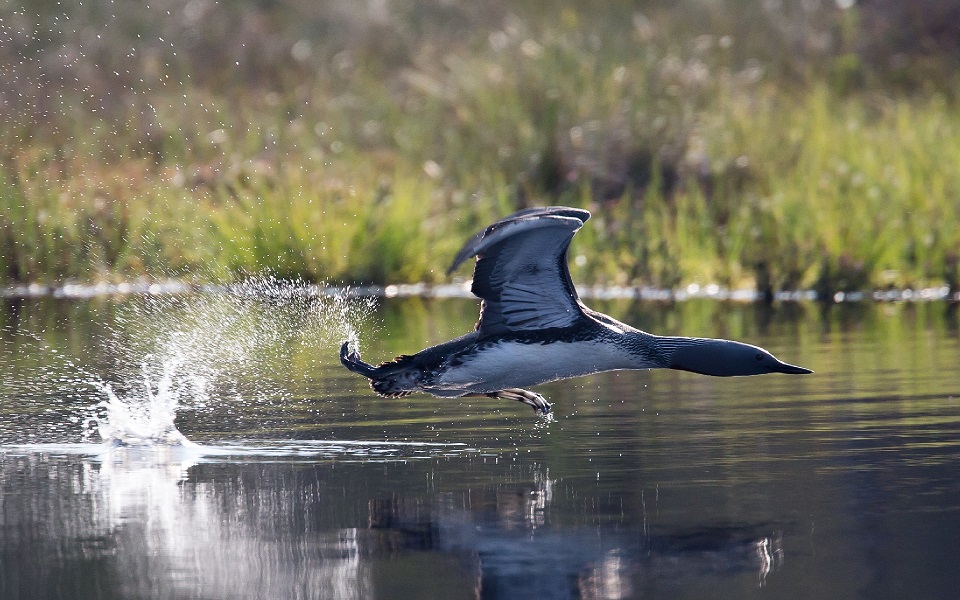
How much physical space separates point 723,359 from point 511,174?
39.0 ft

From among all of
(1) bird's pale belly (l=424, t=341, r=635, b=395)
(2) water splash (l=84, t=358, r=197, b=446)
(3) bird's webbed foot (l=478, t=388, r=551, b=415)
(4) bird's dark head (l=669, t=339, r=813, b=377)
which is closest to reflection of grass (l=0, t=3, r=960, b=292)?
(2) water splash (l=84, t=358, r=197, b=446)

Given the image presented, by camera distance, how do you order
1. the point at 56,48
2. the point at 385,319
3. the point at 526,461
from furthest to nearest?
1. the point at 56,48
2. the point at 385,319
3. the point at 526,461

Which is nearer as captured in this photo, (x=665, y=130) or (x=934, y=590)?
(x=934, y=590)

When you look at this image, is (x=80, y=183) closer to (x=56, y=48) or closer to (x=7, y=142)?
(x=7, y=142)

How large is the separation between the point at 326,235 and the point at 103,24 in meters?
16.4

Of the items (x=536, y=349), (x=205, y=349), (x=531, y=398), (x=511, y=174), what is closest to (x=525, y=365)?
(x=536, y=349)

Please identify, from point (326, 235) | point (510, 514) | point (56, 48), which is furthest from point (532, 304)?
point (56, 48)

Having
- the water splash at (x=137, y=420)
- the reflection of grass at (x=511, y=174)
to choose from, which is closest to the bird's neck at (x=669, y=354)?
the water splash at (x=137, y=420)

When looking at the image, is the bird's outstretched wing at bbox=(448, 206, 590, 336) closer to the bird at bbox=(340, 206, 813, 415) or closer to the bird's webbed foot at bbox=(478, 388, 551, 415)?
the bird at bbox=(340, 206, 813, 415)

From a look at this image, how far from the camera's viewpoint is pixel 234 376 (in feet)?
38.1

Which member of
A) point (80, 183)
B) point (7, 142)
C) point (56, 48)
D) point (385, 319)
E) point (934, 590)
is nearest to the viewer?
point (934, 590)

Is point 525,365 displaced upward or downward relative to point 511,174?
downward

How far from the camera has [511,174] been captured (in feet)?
65.4

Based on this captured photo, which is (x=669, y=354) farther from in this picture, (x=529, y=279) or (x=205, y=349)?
(x=205, y=349)
